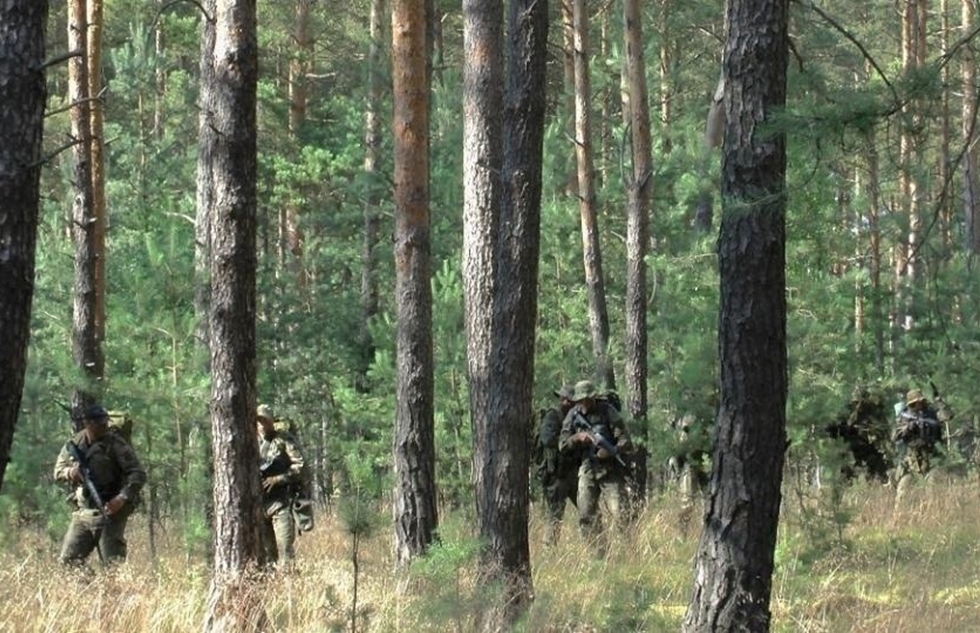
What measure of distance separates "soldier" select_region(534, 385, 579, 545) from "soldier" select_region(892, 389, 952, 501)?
20.2ft

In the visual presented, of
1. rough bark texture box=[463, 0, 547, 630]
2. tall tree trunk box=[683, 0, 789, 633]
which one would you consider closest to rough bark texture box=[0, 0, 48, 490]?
tall tree trunk box=[683, 0, 789, 633]

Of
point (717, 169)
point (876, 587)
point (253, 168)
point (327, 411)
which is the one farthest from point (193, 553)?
point (327, 411)

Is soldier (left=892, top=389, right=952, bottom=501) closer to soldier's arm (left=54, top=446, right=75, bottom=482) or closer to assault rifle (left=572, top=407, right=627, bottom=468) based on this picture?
assault rifle (left=572, top=407, right=627, bottom=468)

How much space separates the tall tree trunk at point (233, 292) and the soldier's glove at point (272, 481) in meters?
3.31

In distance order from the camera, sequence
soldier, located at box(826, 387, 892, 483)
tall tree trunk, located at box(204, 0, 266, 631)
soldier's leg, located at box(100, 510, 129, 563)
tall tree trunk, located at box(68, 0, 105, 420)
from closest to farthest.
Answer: tall tree trunk, located at box(204, 0, 266, 631) < soldier's leg, located at box(100, 510, 129, 563) < tall tree trunk, located at box(68, 0, 105, 420) < soldier, located at box(826, 387, 892, 483)

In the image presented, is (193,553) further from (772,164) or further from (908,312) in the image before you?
(908,312)

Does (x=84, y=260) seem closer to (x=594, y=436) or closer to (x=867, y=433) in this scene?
(x=594, y=436)

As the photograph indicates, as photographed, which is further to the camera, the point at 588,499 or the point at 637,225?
the point at 637,225

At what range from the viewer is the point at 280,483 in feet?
36.9

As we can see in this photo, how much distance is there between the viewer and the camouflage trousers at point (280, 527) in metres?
11.2

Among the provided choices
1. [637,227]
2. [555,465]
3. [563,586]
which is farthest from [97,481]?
[637,227]

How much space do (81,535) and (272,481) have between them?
165 cm

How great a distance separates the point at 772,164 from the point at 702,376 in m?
5.07

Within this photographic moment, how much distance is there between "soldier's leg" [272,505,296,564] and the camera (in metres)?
11.2
